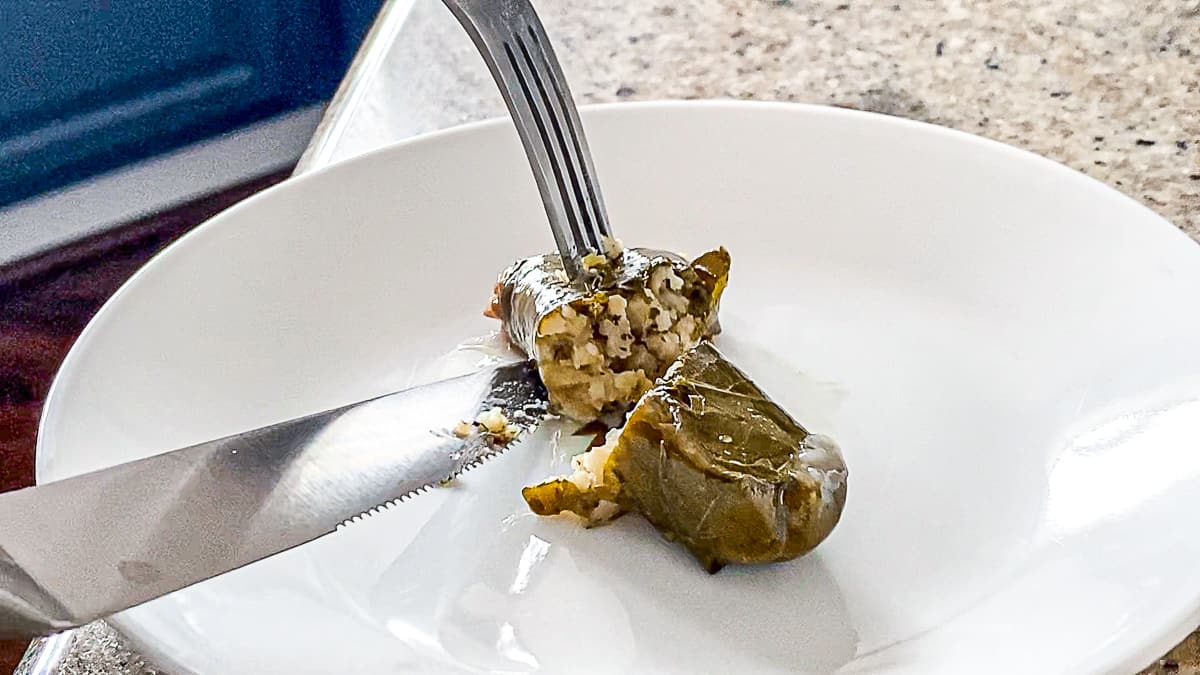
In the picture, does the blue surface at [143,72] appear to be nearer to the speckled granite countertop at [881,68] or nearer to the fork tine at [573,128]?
the speckled granite countertop at [881,68]

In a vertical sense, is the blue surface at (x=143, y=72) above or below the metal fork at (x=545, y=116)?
below

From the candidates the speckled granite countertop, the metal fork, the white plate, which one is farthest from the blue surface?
the metal fork

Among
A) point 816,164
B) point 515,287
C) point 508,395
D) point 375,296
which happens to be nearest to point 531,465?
point 508,395

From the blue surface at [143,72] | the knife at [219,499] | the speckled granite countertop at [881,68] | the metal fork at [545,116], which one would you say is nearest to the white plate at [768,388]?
the knife at [219,499]

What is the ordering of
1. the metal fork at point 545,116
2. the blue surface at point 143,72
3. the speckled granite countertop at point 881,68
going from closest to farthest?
the metal fork at point 545,116, the speckled granite countertop at point 881,68, the blue surface at point 143,72

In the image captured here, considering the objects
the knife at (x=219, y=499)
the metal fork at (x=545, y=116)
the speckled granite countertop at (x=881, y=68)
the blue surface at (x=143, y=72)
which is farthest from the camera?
the blue surface at (x=143, y=72)

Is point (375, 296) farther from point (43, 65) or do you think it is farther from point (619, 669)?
point (43, 65)

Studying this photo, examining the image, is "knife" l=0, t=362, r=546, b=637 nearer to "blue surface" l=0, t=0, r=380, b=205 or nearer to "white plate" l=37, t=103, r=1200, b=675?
"white plate" l=37, t=103, r=1200, b=675

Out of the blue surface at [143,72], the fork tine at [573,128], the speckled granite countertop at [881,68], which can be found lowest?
the blue surface at [143,72]
